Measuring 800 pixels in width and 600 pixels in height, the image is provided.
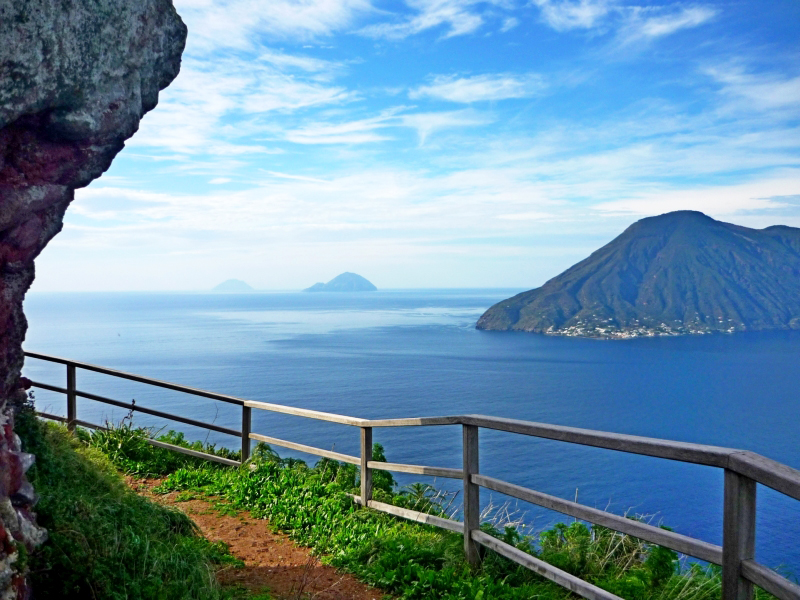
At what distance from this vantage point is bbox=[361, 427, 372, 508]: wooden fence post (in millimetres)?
6992

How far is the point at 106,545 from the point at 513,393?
67713mm

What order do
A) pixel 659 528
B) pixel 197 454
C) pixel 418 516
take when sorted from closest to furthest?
1. pixel 659 528
2. pixel 418 516
3. pixel 197 454

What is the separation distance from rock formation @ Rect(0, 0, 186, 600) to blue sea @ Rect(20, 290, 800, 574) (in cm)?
678

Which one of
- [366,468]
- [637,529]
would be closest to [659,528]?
[637,529]

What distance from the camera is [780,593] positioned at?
2.62 meters

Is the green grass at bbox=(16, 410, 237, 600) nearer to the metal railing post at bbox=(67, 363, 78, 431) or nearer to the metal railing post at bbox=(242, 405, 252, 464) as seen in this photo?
the metal railing post at bbox=(242, 405, 252, 464)

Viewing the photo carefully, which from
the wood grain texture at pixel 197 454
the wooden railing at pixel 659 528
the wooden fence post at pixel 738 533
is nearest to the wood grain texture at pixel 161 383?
the wood grain texture at pixel 197 454

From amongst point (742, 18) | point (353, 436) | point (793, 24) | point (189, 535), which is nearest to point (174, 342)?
point (353, 436)

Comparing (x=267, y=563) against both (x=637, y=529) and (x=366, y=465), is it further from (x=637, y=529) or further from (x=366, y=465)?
(x=637, y=529)

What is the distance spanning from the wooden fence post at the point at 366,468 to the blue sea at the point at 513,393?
4.89 metres

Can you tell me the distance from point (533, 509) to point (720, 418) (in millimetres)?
40730

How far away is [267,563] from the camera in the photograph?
19.5ft

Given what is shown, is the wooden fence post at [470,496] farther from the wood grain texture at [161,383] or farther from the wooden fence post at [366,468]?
the wood grain texture at [161,383]

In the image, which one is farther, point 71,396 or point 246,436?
point 71,396
